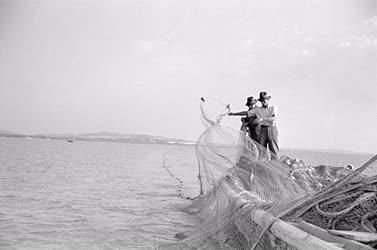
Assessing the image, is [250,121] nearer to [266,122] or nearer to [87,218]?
[266,122]

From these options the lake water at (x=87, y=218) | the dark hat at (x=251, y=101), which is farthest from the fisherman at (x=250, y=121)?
the lake water at (x=87, y=218)

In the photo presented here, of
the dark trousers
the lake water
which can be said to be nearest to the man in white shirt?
the dark trousers

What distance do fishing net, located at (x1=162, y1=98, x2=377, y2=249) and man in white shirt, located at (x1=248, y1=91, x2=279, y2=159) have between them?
533mm

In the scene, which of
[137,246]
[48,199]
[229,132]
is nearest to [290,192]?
[229,132]

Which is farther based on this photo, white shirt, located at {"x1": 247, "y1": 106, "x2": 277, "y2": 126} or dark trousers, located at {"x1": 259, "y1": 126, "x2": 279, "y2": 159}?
dark trousers, located at {"x1": 259, "y1": 126, "x2": 279, "y2": 159}

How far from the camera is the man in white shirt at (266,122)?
7848mm

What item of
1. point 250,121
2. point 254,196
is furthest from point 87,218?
point 254,196

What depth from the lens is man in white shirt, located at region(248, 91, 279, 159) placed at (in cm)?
785

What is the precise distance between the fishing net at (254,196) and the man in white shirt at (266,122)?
21.0 inches

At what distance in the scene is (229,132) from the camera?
24.1 feet

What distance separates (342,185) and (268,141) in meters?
4.57

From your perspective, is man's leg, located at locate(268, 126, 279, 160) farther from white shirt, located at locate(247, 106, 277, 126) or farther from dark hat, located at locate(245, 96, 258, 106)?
dark hat, located at locate(245, 96, 258, 106)

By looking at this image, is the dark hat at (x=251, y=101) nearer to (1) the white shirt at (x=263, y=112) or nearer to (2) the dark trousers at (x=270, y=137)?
(1) the white shirt at (x=263, y=112)

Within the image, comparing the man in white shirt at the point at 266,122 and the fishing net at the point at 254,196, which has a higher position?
the man in white shirt at the point at 266,122
